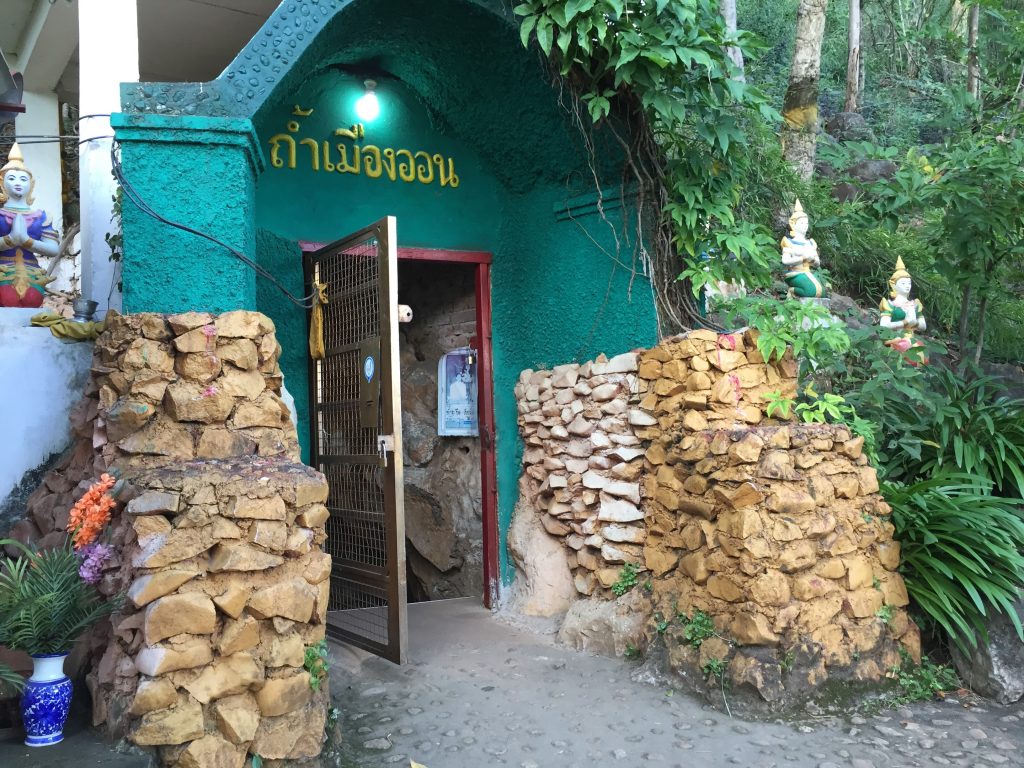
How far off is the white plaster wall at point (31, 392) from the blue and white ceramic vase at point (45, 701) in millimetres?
1426

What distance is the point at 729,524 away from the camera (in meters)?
4.11

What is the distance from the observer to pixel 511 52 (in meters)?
5.00

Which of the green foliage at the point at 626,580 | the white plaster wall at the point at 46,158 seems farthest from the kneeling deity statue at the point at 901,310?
the white plaster wall at the point at 46,158

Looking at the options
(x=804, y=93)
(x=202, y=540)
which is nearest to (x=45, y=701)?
(x=202, y=540)

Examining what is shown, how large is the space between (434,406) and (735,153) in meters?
3.48

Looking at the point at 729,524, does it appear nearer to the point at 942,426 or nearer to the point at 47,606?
the point at 942,426

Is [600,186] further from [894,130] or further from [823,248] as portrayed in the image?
[894,130]

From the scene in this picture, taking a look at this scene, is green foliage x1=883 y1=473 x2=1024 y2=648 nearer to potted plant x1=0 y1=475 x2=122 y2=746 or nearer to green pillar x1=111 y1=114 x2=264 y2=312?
green pillar x1=111 y1=114 x2=264 y2=312

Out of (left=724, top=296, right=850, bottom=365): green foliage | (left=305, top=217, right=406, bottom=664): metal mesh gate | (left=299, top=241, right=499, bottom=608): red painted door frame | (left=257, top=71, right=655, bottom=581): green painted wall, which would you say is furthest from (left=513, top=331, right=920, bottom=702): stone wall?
(left=305, top=217, right=406, bottom=664): metal mesh gate

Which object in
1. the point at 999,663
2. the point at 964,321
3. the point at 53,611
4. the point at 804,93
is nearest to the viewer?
the point at 53,611

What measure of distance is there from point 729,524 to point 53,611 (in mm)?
2982

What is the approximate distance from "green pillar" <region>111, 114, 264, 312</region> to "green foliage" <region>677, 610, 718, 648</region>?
2.76 metres

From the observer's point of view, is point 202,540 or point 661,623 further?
point 661,623

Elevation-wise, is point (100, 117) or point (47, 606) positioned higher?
point (100, 117)
